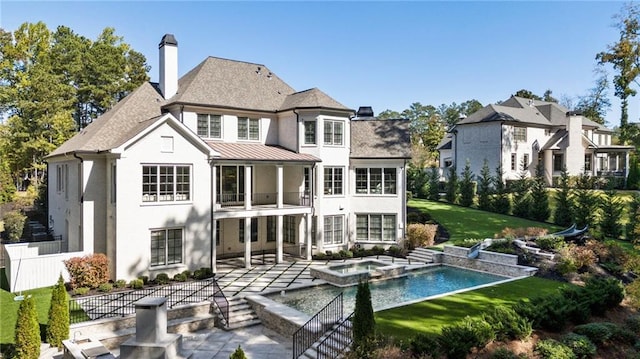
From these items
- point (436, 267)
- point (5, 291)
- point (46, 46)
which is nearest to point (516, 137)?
point (436, 267)

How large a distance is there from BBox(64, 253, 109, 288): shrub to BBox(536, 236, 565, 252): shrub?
2271 centimetres

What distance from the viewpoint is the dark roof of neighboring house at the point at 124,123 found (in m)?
19.6

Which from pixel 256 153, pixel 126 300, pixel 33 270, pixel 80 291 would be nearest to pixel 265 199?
pixel 256 153

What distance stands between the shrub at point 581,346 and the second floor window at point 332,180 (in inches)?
627

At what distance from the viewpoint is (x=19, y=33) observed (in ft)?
134

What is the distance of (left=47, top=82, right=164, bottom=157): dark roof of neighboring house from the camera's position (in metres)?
19.6

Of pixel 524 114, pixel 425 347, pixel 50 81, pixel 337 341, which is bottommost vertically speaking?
pixel 337 341

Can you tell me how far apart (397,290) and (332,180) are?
920 centimetres

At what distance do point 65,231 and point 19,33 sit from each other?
98.8 feet

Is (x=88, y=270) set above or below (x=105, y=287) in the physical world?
above

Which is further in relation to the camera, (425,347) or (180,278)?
(180,278)

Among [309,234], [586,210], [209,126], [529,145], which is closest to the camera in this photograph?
[209,126]

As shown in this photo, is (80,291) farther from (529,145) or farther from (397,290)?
(529,145)

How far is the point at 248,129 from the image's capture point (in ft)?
82.4
